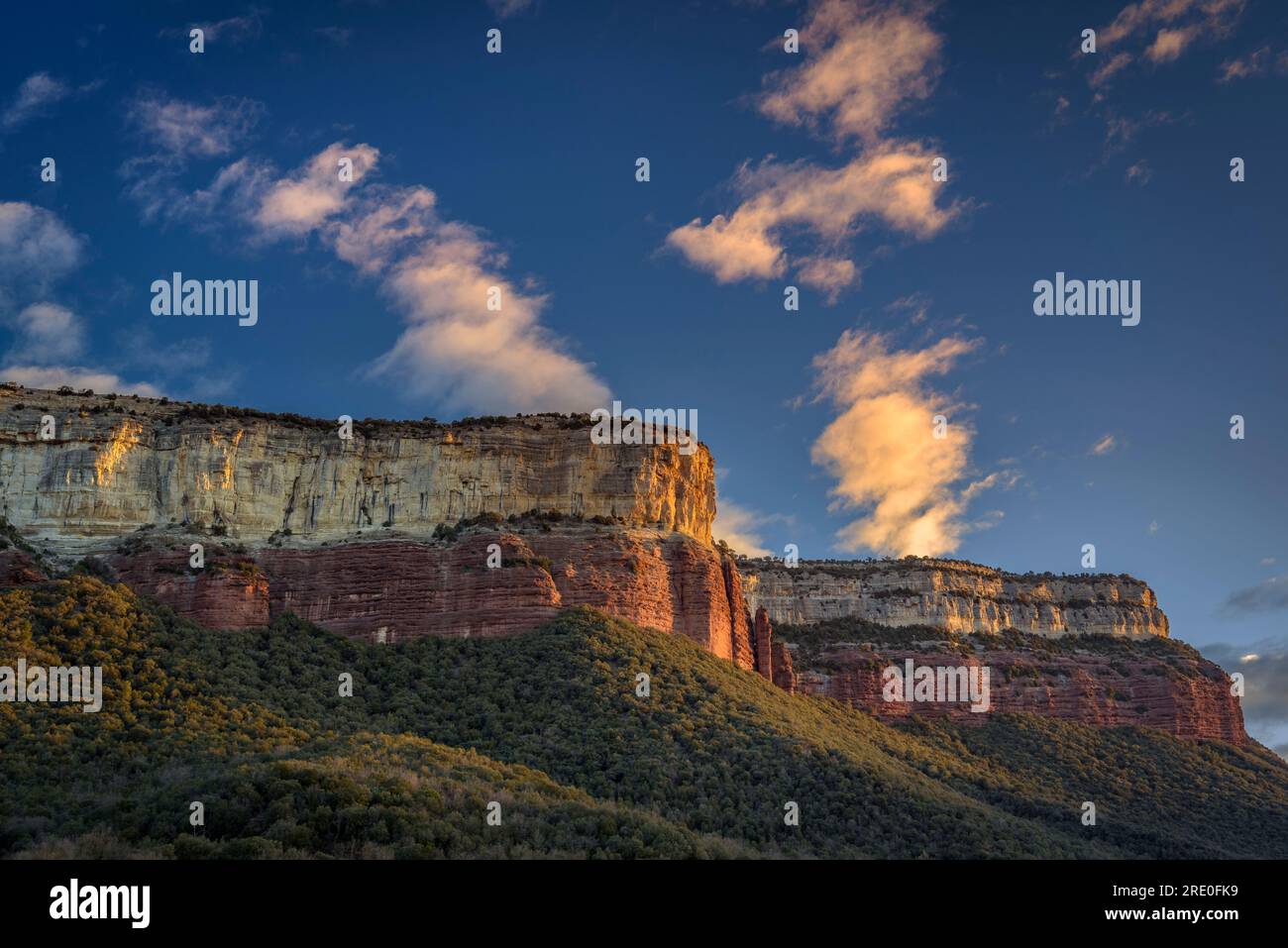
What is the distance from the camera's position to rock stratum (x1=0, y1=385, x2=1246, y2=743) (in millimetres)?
51906

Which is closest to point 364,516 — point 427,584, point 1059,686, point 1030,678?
point 427,584

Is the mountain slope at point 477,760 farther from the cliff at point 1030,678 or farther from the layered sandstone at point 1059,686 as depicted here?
the cliff at point 1030,678

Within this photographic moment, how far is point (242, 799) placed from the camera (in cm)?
2598

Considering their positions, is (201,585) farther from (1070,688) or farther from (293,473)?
(1070,688)

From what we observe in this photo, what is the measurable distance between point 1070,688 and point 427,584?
58.6 m

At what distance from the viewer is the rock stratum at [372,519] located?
5191 centimetres

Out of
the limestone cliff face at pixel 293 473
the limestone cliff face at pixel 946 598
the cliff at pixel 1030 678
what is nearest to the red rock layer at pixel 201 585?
the limestone cliff face at pixel 293 473

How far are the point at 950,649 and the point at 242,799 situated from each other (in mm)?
72514

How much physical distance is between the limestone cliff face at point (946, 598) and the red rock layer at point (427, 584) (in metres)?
37.6

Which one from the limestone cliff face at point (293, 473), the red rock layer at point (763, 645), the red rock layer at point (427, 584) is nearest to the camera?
the red rock layer at point (427, 584)

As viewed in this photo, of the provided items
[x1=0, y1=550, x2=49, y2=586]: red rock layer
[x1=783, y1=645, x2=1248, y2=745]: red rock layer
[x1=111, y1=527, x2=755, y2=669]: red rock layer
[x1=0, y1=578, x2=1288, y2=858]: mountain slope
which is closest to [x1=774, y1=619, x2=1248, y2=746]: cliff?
[x1=783, y1=645, x2=1248, y2=745]: red rock layer

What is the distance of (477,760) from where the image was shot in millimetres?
37031
